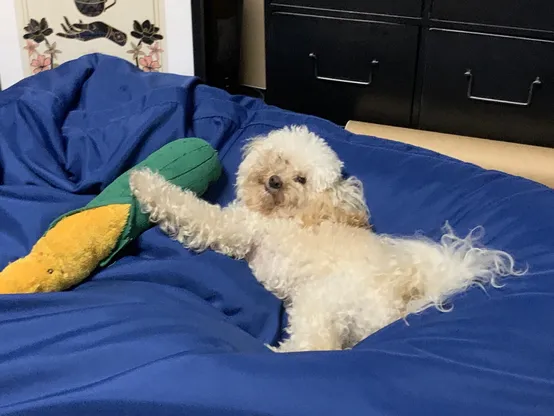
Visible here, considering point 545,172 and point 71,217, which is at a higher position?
point 71,217

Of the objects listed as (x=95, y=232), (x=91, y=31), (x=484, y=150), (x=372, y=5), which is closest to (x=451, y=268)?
(x=95, y=232)

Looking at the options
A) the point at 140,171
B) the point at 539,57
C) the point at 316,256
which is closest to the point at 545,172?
the point at 539,57

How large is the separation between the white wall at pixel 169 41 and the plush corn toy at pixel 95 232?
710 mm

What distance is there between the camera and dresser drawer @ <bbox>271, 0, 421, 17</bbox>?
6.18 ft

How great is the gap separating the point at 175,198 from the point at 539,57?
108 cm

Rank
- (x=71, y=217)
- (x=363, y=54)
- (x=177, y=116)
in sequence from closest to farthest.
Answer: (x=71, y=217) → (x=177, y=116) → (x=363, y=54)

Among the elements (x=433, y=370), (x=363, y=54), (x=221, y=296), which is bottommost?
(x=221, y=296)

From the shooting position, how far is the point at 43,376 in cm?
88

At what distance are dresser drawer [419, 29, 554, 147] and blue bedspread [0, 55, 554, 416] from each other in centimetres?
48

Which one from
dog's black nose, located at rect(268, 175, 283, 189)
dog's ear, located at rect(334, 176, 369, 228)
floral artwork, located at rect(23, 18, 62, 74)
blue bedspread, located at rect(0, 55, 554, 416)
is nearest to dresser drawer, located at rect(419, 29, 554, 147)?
blue bedspread, located at rect(0, 55, 554, 416)

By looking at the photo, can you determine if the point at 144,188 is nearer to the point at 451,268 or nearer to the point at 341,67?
the point at 451,268

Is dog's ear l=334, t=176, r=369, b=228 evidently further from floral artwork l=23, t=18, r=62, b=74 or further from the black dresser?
floral artwork l=23, t=18, r=62, b=74

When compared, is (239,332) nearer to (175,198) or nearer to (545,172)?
(175,198)

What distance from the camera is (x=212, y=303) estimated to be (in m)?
1.27
